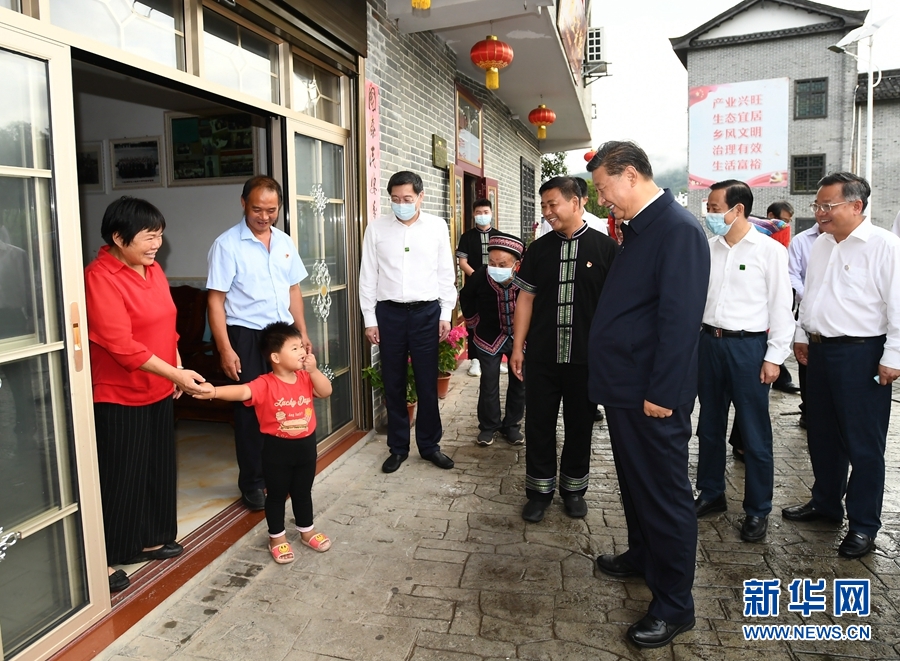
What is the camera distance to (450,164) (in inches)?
256

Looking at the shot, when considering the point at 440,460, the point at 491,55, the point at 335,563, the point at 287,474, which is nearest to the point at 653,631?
the point at 335,563

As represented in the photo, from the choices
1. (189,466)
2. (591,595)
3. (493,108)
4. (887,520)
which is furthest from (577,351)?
(493,108)

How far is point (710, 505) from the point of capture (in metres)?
3.47

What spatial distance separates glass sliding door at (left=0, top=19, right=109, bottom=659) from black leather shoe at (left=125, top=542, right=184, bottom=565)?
436 mm

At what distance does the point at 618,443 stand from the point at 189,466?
2947 mm

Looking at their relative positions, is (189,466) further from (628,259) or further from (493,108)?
(493,108)

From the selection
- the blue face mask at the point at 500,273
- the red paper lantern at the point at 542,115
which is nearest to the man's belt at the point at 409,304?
the blue face mask at the point at 500,273

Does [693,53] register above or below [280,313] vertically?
above

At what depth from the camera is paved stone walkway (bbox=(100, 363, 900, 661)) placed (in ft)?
7.72

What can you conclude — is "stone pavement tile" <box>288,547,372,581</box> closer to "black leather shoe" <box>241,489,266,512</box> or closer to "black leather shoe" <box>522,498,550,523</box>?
"black leather shoe" <box>241,489,266,512</box>

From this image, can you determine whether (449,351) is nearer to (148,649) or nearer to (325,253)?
(325,253)

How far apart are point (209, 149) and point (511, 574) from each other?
14.4 ft

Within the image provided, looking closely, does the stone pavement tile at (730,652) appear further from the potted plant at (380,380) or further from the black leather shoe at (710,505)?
the potted plant at (380,380)

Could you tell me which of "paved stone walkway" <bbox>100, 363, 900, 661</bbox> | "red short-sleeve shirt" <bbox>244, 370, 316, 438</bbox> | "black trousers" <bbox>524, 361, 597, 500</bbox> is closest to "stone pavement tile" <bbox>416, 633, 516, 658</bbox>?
"paved stone walkway" <bbox>100, 363, 900, 661</bbox>
